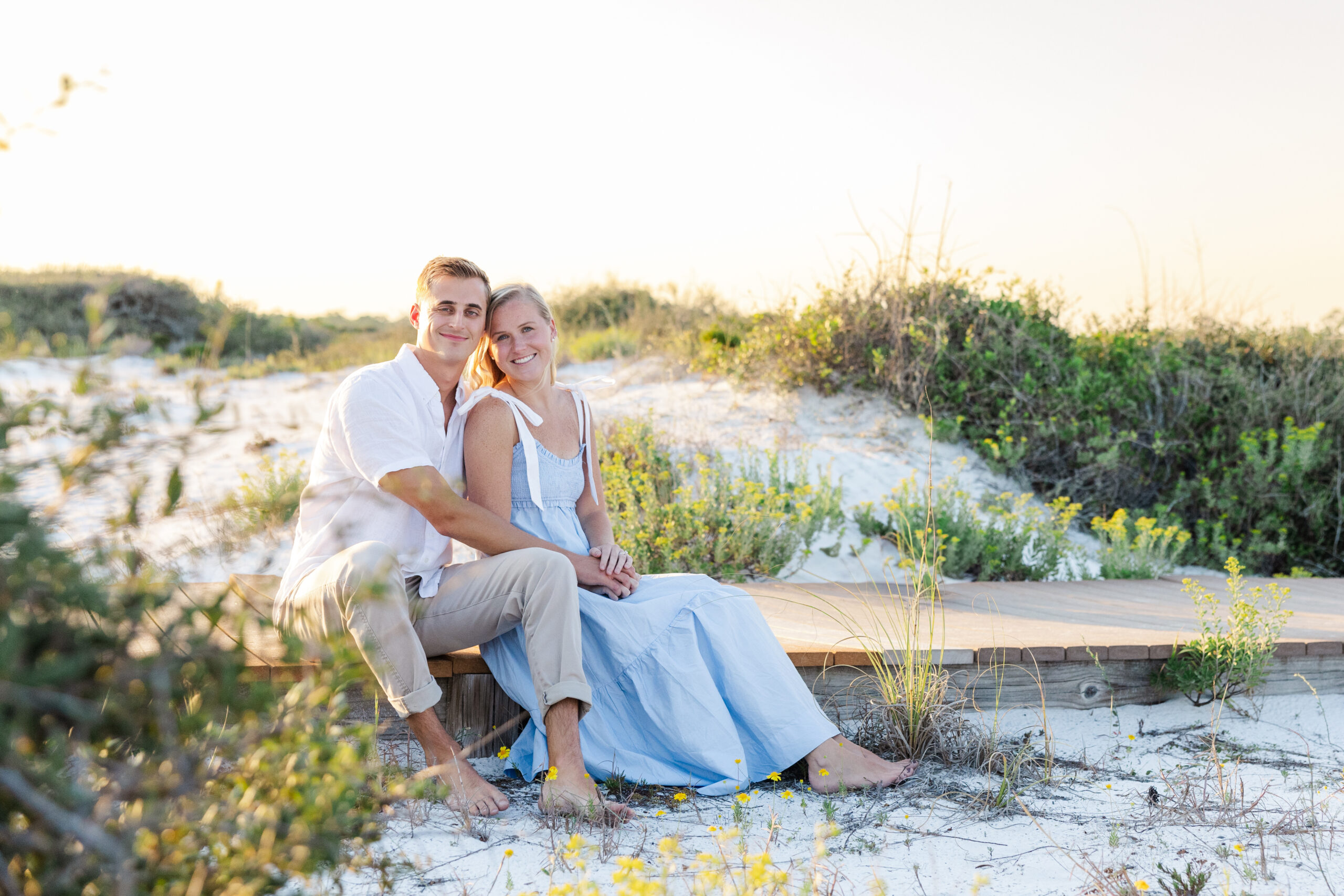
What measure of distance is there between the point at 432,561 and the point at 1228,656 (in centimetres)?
266

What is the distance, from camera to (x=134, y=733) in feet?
3.59

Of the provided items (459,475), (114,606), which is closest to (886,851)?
(459,475)

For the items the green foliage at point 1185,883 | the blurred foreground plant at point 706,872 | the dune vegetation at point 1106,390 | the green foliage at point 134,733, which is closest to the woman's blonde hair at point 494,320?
the blurred foreground plant at point 706,872

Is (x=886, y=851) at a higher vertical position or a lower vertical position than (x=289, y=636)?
lower

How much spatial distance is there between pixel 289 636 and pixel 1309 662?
3787 millimetres

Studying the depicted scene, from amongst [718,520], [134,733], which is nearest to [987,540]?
[718,520]

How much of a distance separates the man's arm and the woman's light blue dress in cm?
6

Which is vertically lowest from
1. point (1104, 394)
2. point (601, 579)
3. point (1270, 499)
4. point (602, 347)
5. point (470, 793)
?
point (470, 793)

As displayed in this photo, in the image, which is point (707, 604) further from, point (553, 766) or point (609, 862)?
point (609, 862)

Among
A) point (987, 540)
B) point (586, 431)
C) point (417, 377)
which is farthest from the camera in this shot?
point (987, 540)

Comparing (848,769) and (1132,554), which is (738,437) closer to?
(1132,554)

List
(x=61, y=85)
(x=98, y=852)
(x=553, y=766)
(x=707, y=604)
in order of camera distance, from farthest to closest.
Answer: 1. (x=707, y=604)
2. (x=553, y=766)
3. (x=61, y=85)
4. (x=98, y=852)

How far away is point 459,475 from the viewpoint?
290 cm

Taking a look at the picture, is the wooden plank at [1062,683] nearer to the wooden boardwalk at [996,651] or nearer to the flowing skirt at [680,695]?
the wooden boardwalk at [996,651]
